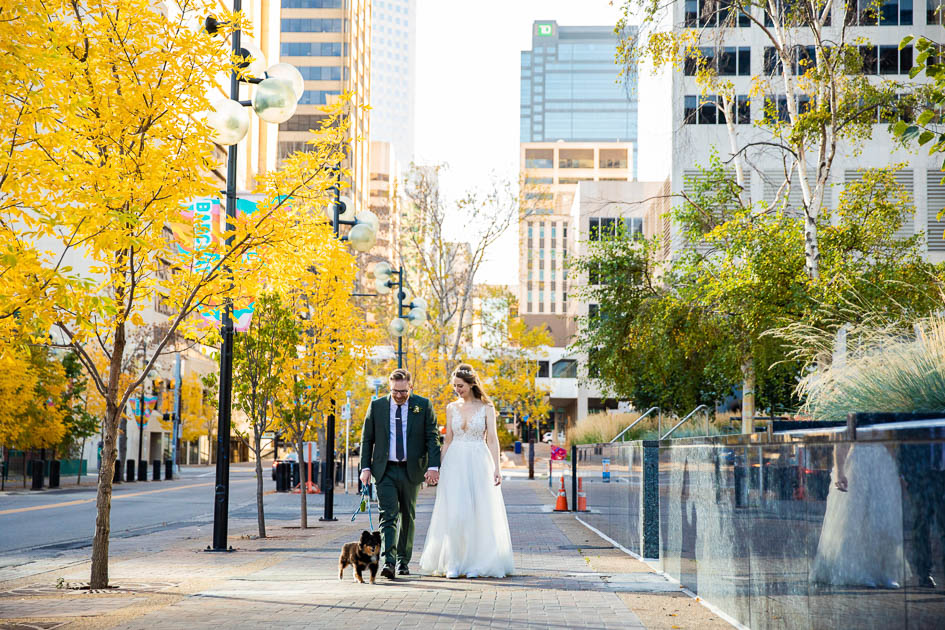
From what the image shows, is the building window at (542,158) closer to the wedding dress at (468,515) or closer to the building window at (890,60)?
the building window at (890,60)

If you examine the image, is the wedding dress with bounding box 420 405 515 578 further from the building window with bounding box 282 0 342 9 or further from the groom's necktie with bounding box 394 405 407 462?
the building window with bounding box 282 0 342 9

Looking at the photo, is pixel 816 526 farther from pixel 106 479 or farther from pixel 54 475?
pixel 54 475

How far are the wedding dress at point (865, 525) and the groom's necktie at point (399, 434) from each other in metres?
5.44

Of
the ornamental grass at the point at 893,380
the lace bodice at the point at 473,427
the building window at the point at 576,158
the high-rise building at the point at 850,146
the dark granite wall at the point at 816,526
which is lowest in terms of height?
Answer: the dark granite wall at the point at 816,526

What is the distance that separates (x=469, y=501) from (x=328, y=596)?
2044 millimetres

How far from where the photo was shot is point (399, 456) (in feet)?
33.8

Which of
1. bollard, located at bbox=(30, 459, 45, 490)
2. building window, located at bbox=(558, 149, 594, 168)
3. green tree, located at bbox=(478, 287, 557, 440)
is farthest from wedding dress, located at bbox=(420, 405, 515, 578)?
building window, located at bbox=(558, 149, 594, 168)

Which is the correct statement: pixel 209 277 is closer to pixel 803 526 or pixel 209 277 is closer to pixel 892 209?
pixel 803 526

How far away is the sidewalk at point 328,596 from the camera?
7430 millimetres

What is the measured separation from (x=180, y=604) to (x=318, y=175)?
200 inches

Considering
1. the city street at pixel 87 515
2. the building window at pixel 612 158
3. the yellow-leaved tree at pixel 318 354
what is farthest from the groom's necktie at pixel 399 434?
the building window at pixel 612 158

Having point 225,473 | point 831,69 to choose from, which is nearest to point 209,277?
point 225,473

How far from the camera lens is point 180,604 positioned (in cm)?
844

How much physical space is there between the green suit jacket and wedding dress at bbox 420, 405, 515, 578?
0.87 ft
